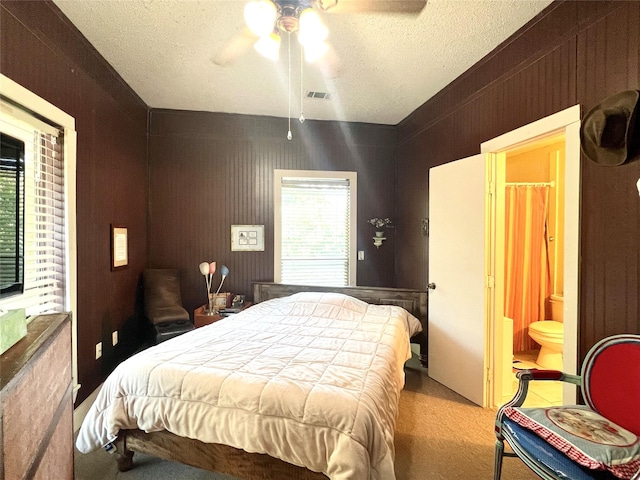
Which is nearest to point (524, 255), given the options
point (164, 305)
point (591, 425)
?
point (591, 425)

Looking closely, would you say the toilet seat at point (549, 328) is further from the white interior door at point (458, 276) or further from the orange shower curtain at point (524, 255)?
the white interior door at point (458, 276)

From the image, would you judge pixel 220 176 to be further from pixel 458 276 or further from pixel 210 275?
pixel 458 276

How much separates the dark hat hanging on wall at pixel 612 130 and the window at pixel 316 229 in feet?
8.23

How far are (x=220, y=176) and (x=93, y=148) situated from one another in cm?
140

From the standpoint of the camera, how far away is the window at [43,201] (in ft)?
5.73

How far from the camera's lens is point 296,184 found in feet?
→ 13.0

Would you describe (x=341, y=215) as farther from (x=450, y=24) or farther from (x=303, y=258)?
(x=450, y=24)

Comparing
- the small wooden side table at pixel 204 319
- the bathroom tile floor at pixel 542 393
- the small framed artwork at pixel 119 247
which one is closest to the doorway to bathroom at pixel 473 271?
the bathroom tile floor at pixel 542 393

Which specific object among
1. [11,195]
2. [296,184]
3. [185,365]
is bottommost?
[185,365]

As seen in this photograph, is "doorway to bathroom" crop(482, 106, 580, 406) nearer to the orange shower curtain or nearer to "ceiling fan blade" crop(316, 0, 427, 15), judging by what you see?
the orange shower curtain

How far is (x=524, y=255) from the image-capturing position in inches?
147

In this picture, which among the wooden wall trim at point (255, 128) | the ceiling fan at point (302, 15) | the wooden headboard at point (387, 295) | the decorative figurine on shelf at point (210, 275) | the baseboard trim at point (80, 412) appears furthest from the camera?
the wooden wall trim at point (255, 128)

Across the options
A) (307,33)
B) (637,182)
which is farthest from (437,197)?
(307,33)

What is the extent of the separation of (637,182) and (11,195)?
3.26 meters
